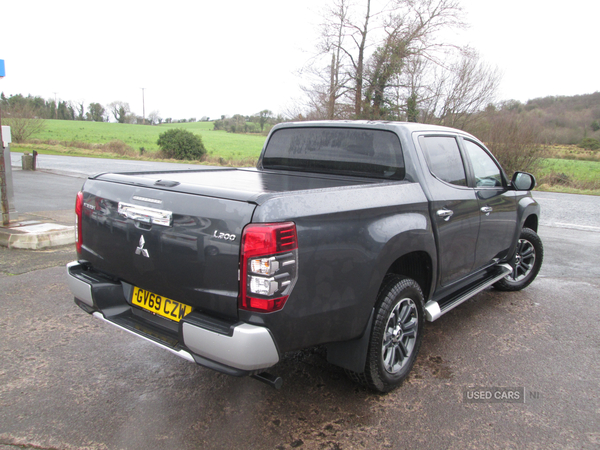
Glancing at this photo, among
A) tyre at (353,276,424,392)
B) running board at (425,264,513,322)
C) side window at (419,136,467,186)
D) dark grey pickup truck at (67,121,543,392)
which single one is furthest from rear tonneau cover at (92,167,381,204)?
running board at (425,264,513,322)

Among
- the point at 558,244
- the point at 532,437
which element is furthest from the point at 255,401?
the point at 558,244

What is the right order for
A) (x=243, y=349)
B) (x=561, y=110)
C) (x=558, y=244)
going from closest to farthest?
(x=243, y=349), (x=558, y=244), (x=561, y=110)

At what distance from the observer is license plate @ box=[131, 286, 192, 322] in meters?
2.55

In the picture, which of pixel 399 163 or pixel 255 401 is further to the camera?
pixel 399 163

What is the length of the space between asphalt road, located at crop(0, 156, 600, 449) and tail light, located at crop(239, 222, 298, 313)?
2.93ft

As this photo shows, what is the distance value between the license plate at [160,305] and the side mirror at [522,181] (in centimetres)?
362

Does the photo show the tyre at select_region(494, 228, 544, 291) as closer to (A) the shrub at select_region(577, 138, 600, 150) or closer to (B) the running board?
(B) the running board

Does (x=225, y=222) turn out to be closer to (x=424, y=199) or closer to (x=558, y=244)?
(x=424, y=199)

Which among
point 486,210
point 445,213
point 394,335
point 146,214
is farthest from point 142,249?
point 486,210

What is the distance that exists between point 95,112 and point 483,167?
98.5m

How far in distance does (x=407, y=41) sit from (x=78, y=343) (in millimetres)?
20234

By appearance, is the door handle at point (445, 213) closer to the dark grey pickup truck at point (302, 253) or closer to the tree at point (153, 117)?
the dark grey pickup truck at point (302, 253)

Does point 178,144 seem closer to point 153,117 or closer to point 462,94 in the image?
point 462,94

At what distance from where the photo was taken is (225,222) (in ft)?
7.29
